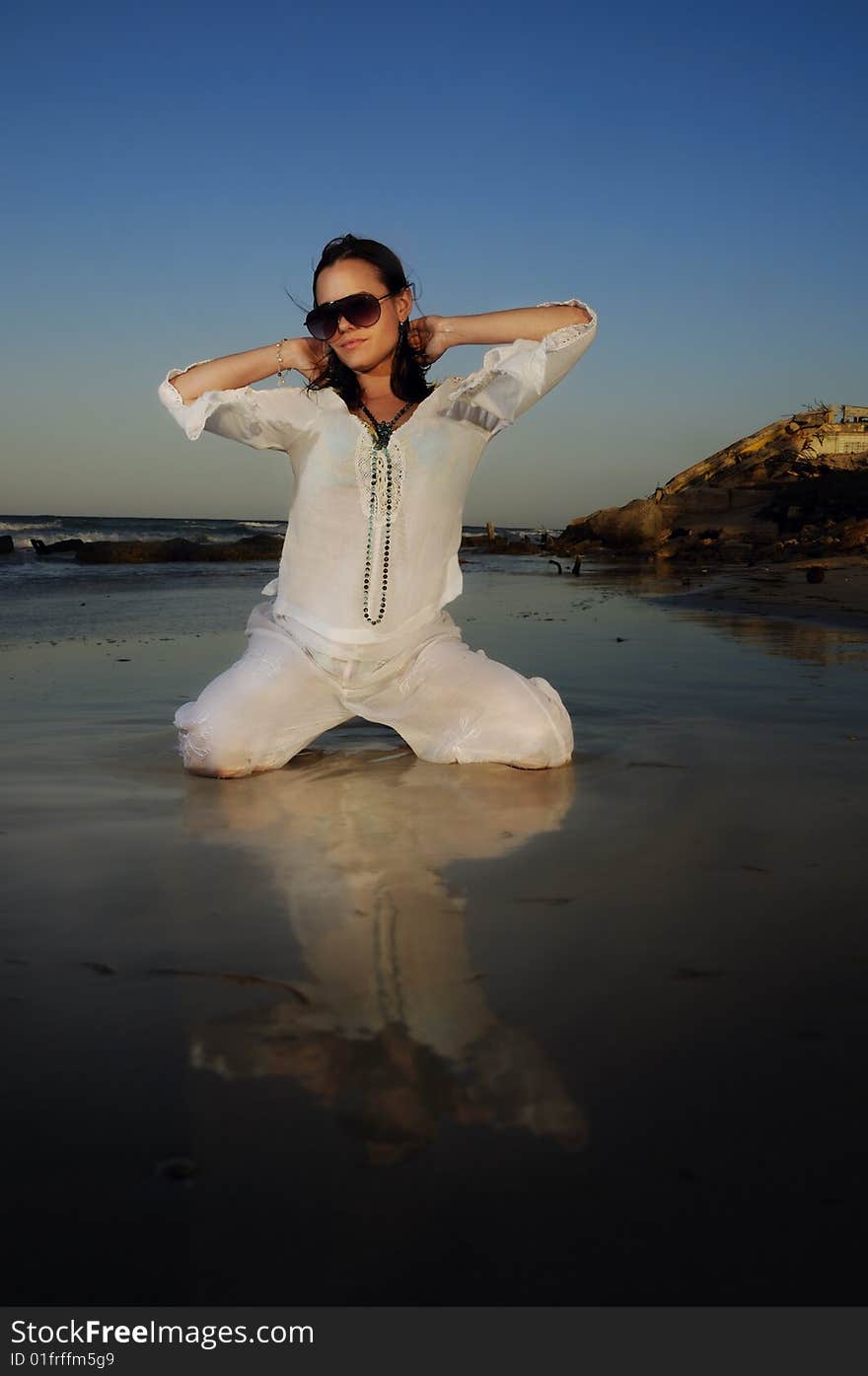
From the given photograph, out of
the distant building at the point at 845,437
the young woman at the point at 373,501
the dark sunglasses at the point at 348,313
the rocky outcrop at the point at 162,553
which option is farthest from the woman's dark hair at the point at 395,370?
the distant building at the point at 845,437

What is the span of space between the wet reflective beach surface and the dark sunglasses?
4.47 ft

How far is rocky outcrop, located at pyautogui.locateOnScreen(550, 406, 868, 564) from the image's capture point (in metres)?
14.7

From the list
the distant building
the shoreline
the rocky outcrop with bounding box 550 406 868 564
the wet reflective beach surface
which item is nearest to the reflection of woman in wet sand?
the wet reflective beach surface

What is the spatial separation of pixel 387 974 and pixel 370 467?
6.64ft

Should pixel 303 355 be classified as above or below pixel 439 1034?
above

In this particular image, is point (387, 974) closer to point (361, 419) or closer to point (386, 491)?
point (386, 491)

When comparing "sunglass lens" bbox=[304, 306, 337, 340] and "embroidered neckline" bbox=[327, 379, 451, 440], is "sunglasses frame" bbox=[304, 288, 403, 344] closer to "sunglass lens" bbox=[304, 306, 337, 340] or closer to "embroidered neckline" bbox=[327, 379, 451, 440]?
"sunglass lens" bbox=[304, 306, 337, 340]

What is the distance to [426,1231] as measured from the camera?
1056mm

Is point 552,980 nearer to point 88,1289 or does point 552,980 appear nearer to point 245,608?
point 88,1289

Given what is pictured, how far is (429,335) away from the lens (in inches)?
132

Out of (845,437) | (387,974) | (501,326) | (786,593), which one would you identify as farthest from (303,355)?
(845,437)

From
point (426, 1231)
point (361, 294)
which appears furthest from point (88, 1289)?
point (361, 294)

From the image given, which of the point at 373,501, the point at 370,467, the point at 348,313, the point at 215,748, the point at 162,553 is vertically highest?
the point at 348,313
